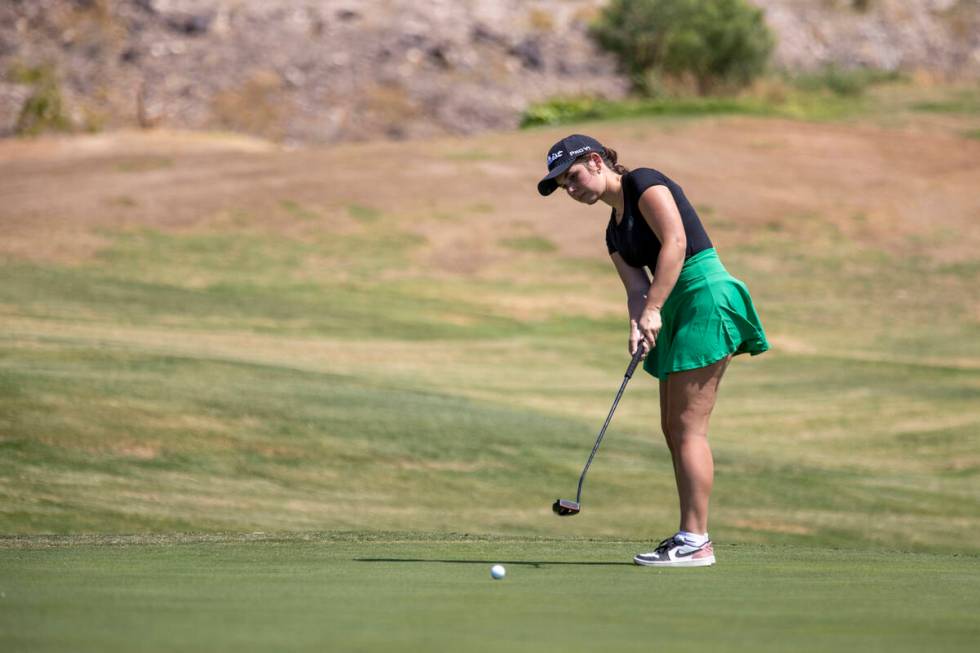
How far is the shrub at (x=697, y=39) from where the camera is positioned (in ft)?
137

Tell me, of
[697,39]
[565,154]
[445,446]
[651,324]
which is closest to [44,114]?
[697,39]

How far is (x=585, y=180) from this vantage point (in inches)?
261

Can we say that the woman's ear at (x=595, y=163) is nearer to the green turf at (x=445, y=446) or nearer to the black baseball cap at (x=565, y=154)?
the black baseball cap at (x=565, y=154)

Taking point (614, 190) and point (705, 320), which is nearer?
point (705, 320)

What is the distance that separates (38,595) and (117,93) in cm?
4601

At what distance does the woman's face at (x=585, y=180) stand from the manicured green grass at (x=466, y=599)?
1594 mm

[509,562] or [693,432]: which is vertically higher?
[693,432]

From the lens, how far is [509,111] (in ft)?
162

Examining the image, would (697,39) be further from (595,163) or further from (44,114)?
(595,163)

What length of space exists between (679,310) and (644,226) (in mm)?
406

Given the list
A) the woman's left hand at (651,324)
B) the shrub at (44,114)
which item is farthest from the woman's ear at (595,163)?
the shrub at (44,114)

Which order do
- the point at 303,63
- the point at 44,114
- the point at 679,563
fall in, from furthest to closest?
the point at 303,63 → the point at 44,114 → the point at 679,563

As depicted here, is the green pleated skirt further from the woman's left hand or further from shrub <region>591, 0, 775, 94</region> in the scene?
shrub <region>591, 0, 775, 94</region>

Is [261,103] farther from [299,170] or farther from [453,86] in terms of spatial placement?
[299,170]
